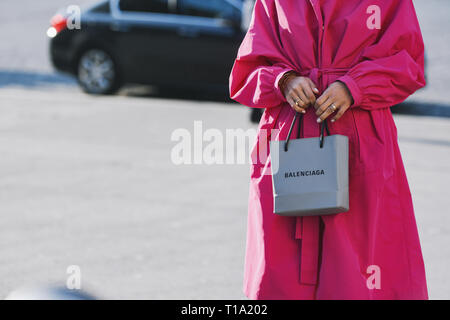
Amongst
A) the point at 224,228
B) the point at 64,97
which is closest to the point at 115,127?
the point at 64,97

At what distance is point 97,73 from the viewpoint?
12055 mm

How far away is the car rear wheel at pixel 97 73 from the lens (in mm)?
11938

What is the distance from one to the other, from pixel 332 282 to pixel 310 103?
0.61 meters

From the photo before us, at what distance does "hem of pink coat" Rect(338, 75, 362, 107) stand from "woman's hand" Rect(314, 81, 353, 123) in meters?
0.01

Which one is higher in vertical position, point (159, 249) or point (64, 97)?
point (64, 97)

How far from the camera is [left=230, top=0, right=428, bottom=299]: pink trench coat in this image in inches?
99.4

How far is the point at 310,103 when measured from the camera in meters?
2.56

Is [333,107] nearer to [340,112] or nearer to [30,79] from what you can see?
[340,112]

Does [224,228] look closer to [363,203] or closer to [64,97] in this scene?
[363,203]

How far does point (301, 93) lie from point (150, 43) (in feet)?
30.8

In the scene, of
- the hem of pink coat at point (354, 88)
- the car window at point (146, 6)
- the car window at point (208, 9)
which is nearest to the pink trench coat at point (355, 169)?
the hem of pink coat at point (354, 88)

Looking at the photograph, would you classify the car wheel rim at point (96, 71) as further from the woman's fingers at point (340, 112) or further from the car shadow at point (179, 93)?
the woman's fingers at point (340, 112)

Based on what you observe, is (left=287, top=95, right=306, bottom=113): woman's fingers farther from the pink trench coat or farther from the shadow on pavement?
the shadow on pavement
